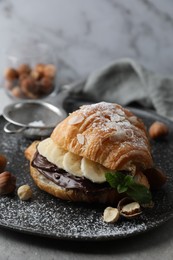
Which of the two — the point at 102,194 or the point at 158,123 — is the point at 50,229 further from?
the point at 158,123

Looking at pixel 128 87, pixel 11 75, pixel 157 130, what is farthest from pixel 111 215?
pixel 11 75

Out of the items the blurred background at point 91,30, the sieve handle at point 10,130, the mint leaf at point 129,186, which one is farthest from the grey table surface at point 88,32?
the mint leaf at point 129,186

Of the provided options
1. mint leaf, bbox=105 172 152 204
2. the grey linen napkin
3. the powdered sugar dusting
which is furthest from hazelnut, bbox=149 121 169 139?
mint leaf, bbox=105 172 152 204

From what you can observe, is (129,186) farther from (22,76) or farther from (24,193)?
(22,76)

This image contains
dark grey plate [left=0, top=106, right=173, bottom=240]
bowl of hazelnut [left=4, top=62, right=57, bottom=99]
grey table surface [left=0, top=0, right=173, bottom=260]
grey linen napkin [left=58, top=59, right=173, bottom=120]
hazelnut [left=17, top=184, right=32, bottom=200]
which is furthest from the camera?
grey table surface [left=0, top=0, right=173, bottom=260]

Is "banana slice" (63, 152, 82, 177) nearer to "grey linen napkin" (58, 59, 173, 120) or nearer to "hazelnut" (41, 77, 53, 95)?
"grey linen napkin" (58, 59, 173, 120)

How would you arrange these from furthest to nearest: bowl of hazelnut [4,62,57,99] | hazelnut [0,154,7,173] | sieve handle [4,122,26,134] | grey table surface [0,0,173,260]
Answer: grey table surface [0,0,173,260] < bowl of hazelnut [4,62,57,99] < sieve handle [4,122,26,134] < hazelnut [0,154,7,173]
